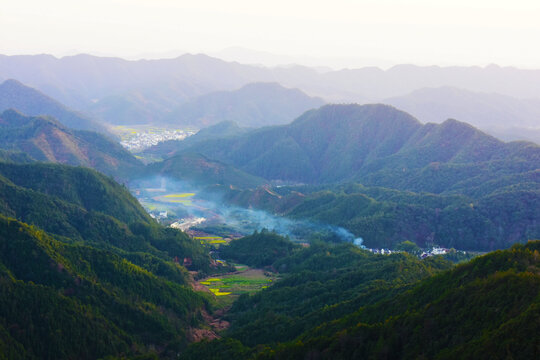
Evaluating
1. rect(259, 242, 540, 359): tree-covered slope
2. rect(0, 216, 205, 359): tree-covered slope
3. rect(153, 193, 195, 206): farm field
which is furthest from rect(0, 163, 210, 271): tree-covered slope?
rect(259, 242, 540, 359): tree-covered slope

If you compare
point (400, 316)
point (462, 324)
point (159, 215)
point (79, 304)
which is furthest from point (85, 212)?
point (462, 324)

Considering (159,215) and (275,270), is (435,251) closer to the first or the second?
(275,270)

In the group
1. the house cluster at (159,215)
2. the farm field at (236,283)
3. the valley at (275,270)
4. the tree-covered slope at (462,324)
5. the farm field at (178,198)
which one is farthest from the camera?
the farm field at (178,198)

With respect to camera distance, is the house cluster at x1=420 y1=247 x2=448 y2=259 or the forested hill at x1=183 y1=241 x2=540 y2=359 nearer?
the forested hill at x1=183 y1=241 x2=540 y2=359

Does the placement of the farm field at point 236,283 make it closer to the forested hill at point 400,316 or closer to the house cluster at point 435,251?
the forested hill at point 400,316

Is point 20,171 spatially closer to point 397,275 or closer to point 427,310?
point 397,275

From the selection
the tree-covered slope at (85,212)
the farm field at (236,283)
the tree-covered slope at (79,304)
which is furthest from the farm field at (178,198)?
the tree-covered slope at (79,304)

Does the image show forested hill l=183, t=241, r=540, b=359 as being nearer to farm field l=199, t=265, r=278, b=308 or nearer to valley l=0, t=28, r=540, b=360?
valley l=0, t=28, r=540, b=360

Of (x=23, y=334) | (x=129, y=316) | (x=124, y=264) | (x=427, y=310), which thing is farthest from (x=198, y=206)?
(x=427, y=310)
